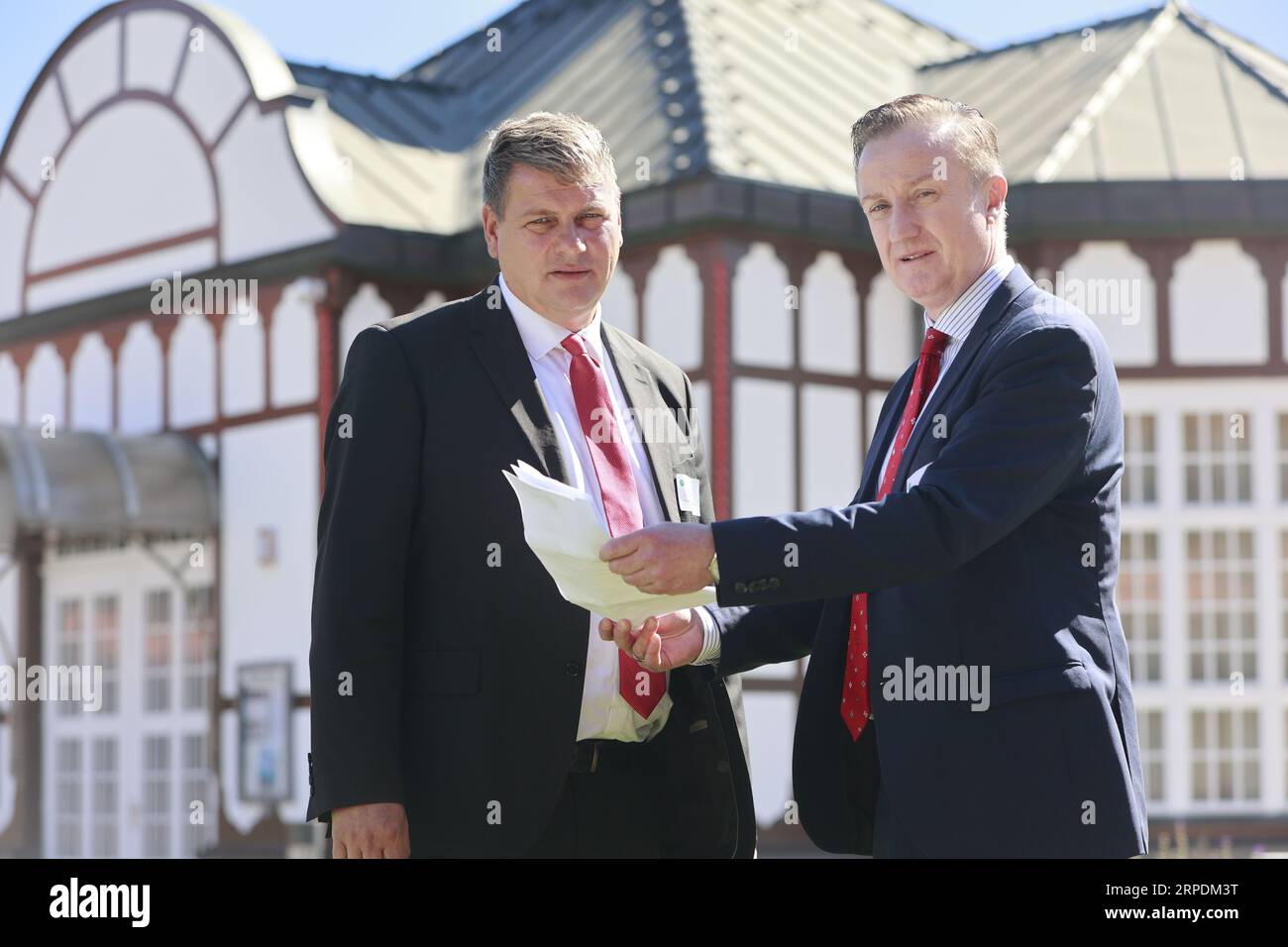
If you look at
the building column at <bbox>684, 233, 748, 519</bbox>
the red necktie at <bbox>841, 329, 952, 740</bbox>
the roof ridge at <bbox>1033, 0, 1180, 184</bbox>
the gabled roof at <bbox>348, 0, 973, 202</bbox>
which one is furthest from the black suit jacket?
the roof ridge at <bbox>1033, 0, 1180, 184</bbox>

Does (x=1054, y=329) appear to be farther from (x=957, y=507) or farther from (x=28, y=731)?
(x=28, y=731)

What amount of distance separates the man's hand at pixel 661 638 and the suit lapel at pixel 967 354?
1.76 feet

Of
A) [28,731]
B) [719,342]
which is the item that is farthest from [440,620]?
[28,731]

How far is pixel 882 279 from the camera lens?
41.6 feet

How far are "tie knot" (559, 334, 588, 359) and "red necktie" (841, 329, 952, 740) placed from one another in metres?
0.73

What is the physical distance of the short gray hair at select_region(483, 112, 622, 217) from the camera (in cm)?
355

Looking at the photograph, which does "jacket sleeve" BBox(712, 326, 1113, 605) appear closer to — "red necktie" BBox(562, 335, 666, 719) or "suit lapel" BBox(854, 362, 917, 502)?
"suit lapel" BBox(854, 362, 917, 502)

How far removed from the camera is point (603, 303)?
488 inches

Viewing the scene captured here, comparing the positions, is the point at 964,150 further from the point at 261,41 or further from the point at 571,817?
the point at 261,41

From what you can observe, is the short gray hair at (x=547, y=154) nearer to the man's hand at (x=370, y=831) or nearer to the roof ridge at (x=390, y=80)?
the man's hand at (x=370, y=831)

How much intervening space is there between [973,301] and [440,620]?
46.0 inches
